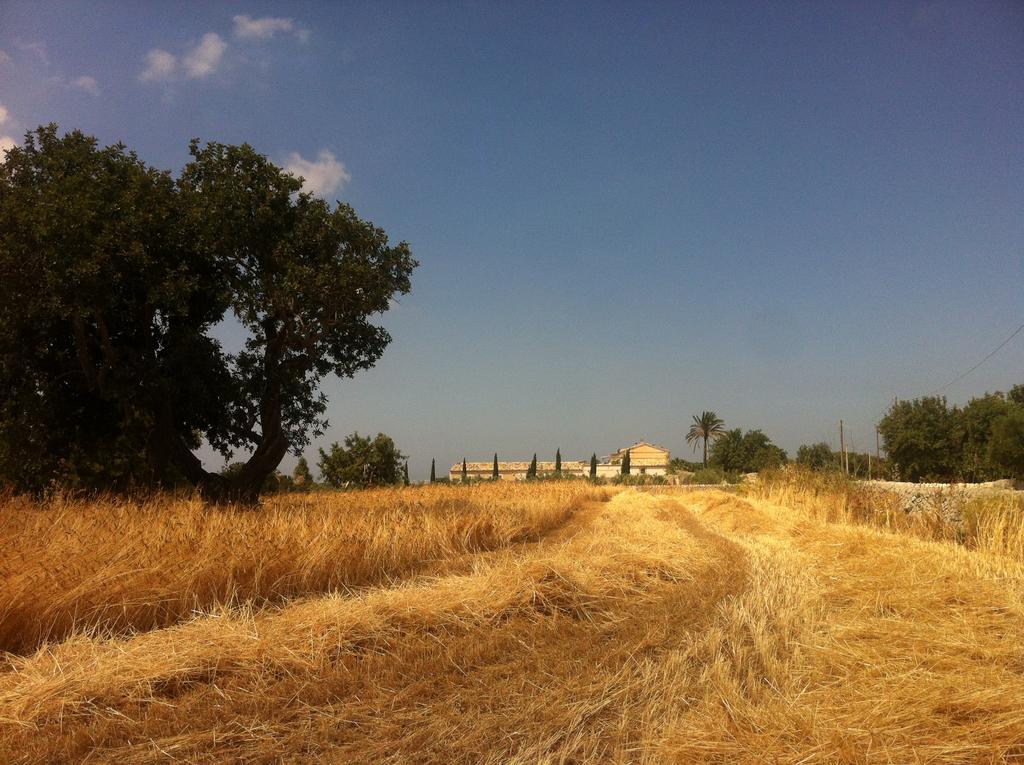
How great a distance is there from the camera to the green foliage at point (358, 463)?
39094mm

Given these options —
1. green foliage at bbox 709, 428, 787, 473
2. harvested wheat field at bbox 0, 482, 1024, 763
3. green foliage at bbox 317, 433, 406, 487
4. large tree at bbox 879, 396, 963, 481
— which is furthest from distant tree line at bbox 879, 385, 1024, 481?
harvested wheat field at bbox 0, 482, 1024, 763

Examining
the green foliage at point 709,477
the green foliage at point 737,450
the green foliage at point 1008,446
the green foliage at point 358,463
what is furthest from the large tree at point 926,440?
the green foliage at point 358,463

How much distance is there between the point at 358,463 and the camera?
1542 inches

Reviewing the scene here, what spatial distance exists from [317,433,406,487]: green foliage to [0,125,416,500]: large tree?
75.5 feet

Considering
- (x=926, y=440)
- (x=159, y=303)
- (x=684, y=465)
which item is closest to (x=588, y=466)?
(x=684, y=465)

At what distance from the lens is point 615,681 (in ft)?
12.4

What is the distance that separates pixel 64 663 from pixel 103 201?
11999 mm

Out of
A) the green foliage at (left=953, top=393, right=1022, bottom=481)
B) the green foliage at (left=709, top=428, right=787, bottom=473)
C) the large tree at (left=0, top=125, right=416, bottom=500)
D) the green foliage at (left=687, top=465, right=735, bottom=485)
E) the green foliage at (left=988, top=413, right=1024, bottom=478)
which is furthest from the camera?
the green foliage at (left=709, top=428, right=787, bottom=473)

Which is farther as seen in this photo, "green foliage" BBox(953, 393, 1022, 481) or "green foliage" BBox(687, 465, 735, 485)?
"green foliage" BBox(687, 465, 735, 485)

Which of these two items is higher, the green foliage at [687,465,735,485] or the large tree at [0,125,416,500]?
the large tree at [0,125,416,500]

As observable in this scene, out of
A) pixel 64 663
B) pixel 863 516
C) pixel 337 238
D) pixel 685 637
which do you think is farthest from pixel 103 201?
pixel 863 516

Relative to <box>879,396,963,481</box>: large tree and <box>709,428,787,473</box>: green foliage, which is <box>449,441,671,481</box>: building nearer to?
<box>709,428,787,473</box>: green foliage

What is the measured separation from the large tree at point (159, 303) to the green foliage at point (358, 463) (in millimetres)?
23002

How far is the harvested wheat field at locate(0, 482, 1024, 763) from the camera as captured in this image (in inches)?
117
